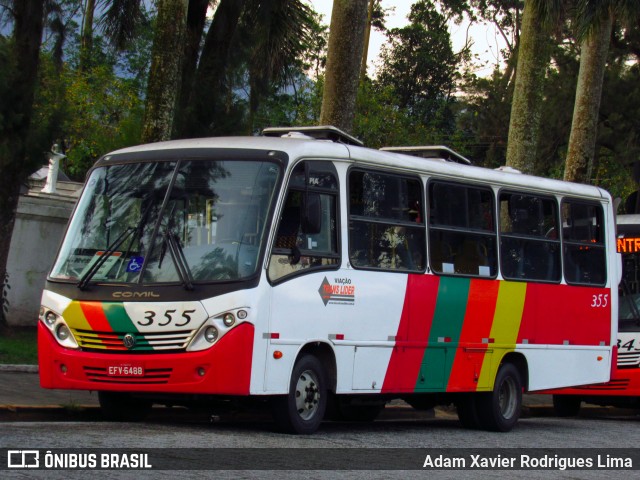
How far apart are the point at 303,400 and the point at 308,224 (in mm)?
1723

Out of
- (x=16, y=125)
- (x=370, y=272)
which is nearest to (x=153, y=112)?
(x=16, y=125)

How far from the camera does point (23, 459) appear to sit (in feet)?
27.5

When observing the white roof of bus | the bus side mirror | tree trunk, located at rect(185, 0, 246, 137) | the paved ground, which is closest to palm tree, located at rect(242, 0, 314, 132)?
tree trunk, located at rect(185, 0, 246, 137)

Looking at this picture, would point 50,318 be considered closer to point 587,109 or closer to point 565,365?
point 565,365

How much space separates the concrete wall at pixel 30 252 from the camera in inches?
829

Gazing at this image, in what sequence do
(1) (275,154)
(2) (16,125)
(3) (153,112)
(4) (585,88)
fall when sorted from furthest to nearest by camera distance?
(4) (585,88), (2) (16,125), (3) (153,112), (1) (275,154)

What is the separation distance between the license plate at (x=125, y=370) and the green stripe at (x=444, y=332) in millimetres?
3608

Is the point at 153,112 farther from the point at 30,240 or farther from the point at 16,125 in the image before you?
the point at 30,240

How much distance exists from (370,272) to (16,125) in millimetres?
8036

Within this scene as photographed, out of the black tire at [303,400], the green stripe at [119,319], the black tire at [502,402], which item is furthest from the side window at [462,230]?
the green stripe at [119,319]

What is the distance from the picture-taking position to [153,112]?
16.0 meters

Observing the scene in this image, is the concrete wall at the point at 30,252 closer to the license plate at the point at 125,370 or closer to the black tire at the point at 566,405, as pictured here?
the black tire at the point at 566,405

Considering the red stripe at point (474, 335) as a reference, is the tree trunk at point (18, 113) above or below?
above

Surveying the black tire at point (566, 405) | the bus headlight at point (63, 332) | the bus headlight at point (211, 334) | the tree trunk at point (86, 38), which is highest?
the tree trunk at point (86, 38)
